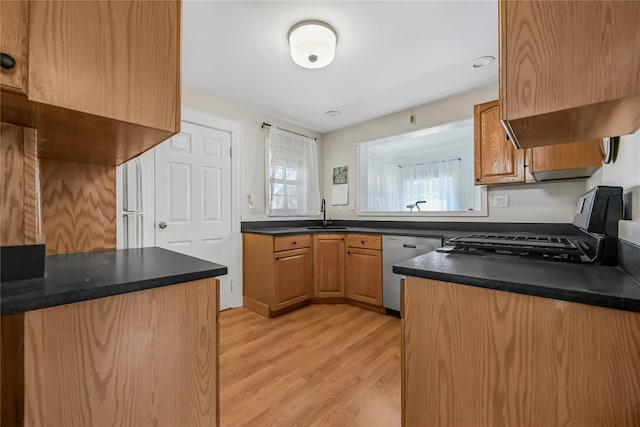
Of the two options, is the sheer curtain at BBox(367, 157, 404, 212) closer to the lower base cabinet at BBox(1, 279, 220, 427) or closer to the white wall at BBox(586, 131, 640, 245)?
the white wall at BBox(586, 131, 640, 245)

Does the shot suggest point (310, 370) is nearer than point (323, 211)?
Yes

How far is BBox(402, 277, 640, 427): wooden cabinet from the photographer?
63 cm

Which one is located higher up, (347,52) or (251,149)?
(347,52)

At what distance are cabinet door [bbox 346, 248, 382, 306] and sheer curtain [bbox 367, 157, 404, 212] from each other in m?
1.33

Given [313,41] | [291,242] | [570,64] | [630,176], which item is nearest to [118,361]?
[570,64]

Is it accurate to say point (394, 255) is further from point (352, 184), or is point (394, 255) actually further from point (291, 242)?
point (352, 184)

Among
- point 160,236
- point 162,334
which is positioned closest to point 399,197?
point 160,236

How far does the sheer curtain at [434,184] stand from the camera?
4.96 metres

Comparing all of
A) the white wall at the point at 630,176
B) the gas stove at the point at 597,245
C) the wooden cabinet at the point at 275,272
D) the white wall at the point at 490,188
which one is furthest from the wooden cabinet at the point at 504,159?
the wooden cabinet at the point at 275,272

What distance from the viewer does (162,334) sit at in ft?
2.58

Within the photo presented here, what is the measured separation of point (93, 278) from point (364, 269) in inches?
96.0

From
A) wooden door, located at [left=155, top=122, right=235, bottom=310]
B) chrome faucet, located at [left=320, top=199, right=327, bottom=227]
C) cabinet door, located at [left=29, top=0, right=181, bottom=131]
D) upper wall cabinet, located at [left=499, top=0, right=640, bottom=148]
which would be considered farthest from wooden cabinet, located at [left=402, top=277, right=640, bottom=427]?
chrome faucet, located at [left=320, top=199, right=327, bottom=227]

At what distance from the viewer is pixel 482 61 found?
6.97 feet

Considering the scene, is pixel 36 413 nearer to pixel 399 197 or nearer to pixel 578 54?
pixel 578 54
